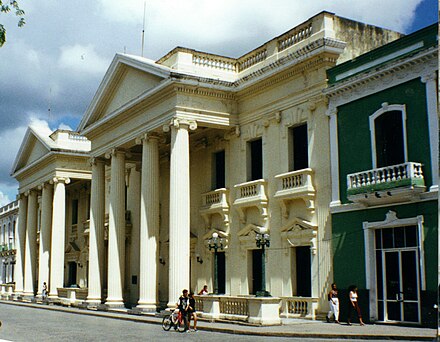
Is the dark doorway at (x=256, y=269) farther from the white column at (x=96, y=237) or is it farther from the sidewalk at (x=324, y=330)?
the white column at (x=96, y=237)

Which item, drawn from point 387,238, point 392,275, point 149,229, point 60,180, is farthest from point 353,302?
point 60,180

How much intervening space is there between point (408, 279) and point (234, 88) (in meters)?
10.9

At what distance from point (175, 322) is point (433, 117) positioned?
9712 millimetres

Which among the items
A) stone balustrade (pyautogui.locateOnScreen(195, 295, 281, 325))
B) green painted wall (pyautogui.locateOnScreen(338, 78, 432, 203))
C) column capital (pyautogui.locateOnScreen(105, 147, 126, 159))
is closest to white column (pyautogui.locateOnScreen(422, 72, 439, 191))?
green painted wall (pyautogui.locateOnScreen(338, 78, 432, 203))

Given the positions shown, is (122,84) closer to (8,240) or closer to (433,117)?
(433,117)

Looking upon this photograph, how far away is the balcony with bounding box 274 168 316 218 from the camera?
22812 millimetres

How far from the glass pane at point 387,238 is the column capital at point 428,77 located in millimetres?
4458

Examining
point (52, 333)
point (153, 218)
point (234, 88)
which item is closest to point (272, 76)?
point (234, 88)

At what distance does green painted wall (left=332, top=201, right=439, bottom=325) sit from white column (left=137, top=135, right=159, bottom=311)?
27.2 ft

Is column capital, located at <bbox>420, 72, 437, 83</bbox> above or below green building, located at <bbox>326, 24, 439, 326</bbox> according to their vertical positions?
above

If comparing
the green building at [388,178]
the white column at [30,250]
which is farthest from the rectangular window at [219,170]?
the white column at [30,250]

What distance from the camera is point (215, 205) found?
27453mm

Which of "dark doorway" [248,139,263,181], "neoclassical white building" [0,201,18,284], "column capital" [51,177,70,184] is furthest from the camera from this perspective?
"neoclassical white building" [0,201,18,284]

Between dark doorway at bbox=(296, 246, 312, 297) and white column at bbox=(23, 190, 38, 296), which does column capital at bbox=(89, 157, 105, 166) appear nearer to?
white column at bbox=(23, 190, 38, 296)
